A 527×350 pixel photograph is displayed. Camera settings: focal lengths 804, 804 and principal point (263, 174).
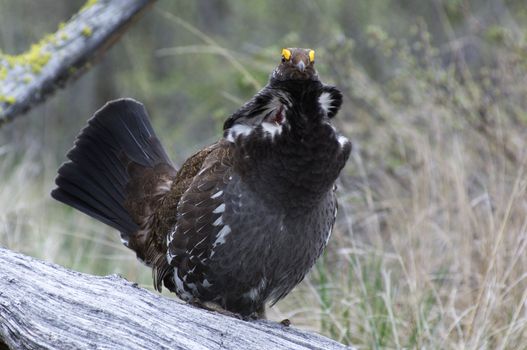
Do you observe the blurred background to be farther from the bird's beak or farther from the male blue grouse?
the bird's beak

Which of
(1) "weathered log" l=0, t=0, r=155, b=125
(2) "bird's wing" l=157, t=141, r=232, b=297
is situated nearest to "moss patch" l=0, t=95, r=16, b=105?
(1) "weathered log" l=0, t=0, r=155, b=125

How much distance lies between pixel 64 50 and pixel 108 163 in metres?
0.72

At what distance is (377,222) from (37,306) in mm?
2947

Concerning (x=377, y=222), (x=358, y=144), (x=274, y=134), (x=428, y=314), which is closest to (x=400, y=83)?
(x=358, y=144)

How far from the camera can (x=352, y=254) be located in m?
5.31

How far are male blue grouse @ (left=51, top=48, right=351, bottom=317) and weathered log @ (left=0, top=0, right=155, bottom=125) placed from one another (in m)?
1.11

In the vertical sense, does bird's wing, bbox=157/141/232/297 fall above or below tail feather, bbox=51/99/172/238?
below

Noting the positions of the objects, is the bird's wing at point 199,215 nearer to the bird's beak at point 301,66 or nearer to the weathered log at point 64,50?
the bird's beak at point 301,66

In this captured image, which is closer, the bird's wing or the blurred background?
the bird's wing

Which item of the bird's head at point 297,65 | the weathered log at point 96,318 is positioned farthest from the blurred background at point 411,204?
the bird's head at point 297,65

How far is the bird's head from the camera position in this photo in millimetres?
3436

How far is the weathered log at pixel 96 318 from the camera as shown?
3.03m

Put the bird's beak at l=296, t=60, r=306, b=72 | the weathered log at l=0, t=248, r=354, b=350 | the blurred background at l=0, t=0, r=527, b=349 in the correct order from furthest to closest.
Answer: the blurred background at l=0, t=0, r=527, b=349, the bird's beak at l=296, t=60, r=306, b=72, the weathered log at l=0, t=248, r=354, b=350

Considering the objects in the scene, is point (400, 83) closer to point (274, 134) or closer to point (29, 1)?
point (274, 134)
